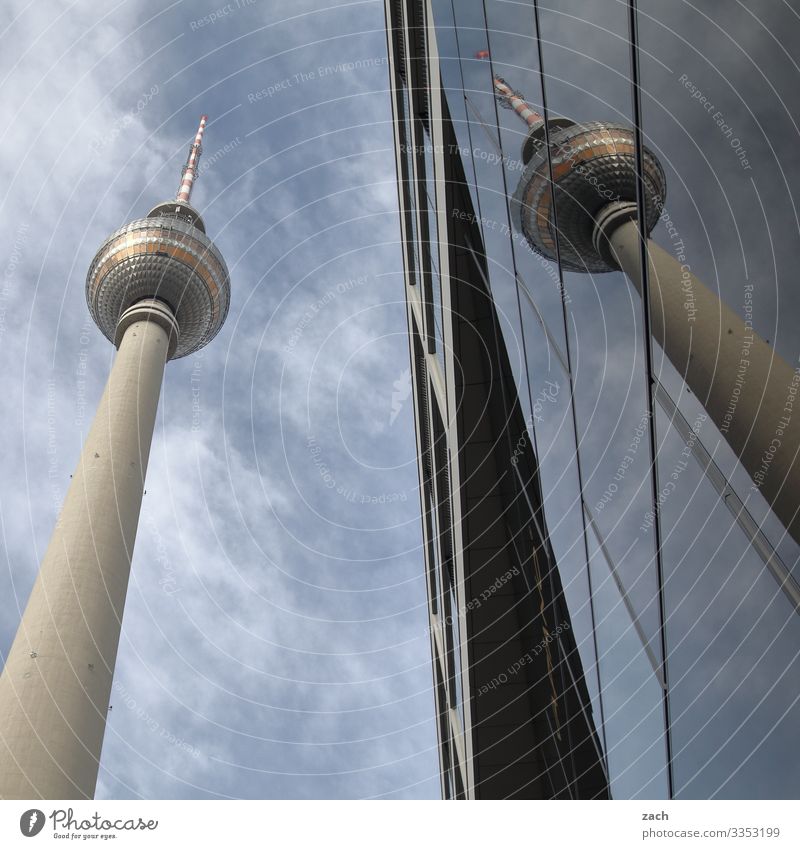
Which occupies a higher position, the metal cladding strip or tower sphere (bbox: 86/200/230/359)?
tower sphere (bbox: 86/200/230/359)

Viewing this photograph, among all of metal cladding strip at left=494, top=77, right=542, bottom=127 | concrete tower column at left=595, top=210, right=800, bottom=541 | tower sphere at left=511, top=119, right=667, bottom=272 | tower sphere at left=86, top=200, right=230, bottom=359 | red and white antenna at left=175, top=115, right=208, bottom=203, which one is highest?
red and white antenna at left=175, top=115, right=208, bottom=203

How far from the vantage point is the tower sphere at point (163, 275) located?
144 ft

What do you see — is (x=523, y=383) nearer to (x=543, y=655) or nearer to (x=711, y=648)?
(x=543, y=655)

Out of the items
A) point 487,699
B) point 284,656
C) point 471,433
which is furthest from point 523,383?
point 284,656

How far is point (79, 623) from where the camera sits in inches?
919

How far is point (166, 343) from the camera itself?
40.2 meters

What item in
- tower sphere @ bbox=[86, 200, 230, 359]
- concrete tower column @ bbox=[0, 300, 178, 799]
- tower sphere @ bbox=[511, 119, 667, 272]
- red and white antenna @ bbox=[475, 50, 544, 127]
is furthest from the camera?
tower sphere @ bbox=[86, 200, 230, 359]

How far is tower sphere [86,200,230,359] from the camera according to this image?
43.8 m

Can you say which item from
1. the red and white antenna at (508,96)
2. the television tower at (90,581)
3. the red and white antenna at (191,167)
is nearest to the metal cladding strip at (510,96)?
the red and white antenna at (508,96)

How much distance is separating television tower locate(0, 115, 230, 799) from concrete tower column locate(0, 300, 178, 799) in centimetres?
3

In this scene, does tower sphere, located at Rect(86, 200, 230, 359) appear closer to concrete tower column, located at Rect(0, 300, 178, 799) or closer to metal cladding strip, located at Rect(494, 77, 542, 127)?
concrete tower column, located at Rect(0, 300, 178, 799)

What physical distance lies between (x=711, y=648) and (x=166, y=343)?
38.9 meters

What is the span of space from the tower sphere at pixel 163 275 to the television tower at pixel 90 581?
12 centimetres

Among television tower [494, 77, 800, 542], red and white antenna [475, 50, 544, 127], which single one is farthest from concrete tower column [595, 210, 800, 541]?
red and white antenna [475, 50, 544, 127]
